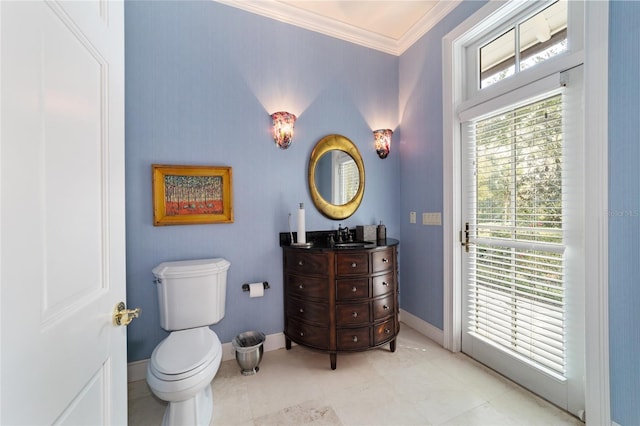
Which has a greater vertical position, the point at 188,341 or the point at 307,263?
the point at 307,263

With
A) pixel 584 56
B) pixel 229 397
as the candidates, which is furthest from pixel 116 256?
pixel 584 56

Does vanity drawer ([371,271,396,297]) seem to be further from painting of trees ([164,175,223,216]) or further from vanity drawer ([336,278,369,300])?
painting of trees ([164,175,223,216])

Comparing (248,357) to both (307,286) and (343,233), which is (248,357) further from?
(343,233)

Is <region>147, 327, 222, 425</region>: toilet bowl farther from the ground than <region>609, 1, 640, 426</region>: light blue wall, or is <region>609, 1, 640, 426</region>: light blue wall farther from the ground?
<region>609, 1, 640, 426</region>: light blue wall

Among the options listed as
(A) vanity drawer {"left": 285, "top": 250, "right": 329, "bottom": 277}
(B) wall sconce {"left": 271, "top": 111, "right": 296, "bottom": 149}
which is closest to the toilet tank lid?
(A) vanity drawer {"left": 285, "top": 250, "right": 329, "bottom": 277}

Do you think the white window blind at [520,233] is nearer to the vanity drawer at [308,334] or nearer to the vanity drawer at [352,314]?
the vanity drawer at [352,314]

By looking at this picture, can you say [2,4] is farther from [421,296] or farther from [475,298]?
[421,296]

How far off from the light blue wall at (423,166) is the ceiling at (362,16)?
0.13 metres

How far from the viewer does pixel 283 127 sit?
2264 millimetres

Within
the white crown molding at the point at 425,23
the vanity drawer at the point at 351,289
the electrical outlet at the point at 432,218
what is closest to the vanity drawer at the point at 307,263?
the vanity drawer at the point at 351,289

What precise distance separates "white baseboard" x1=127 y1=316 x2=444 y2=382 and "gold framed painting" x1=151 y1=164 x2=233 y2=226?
1035 millimetres

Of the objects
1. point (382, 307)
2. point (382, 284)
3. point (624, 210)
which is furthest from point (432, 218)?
point (624, 210)

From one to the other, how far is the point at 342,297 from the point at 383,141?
1596mm

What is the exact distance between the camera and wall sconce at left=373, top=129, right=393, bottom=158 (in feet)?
8.89
